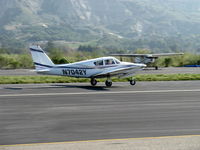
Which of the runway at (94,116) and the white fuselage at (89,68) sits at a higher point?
the white fuselage at (89,68)

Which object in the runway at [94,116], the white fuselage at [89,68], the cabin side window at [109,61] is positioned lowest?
the runway at [94,116]

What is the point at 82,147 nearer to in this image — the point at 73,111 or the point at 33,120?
the point at 33,120

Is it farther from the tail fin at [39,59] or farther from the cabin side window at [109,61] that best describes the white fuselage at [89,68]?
the tail fin at [39,59]

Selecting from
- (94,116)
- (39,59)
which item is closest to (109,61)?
(39,59)

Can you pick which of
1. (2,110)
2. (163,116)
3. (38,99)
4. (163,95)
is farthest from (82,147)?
(163,95)

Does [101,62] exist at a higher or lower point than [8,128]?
higher

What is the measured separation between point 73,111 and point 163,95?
24.9 feet

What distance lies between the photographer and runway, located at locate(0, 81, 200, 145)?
12148mm

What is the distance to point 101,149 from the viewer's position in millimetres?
10156

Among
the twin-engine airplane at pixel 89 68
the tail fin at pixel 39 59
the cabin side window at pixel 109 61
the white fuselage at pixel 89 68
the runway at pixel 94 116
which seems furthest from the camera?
the cabin side window at pixel 109 61

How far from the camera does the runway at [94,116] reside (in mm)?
12148

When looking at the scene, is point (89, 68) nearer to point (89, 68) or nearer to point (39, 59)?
point (89, 68)

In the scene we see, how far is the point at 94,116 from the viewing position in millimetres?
15234

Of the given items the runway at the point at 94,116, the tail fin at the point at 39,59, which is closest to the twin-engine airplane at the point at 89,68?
the tail fin at the point at 39,59
